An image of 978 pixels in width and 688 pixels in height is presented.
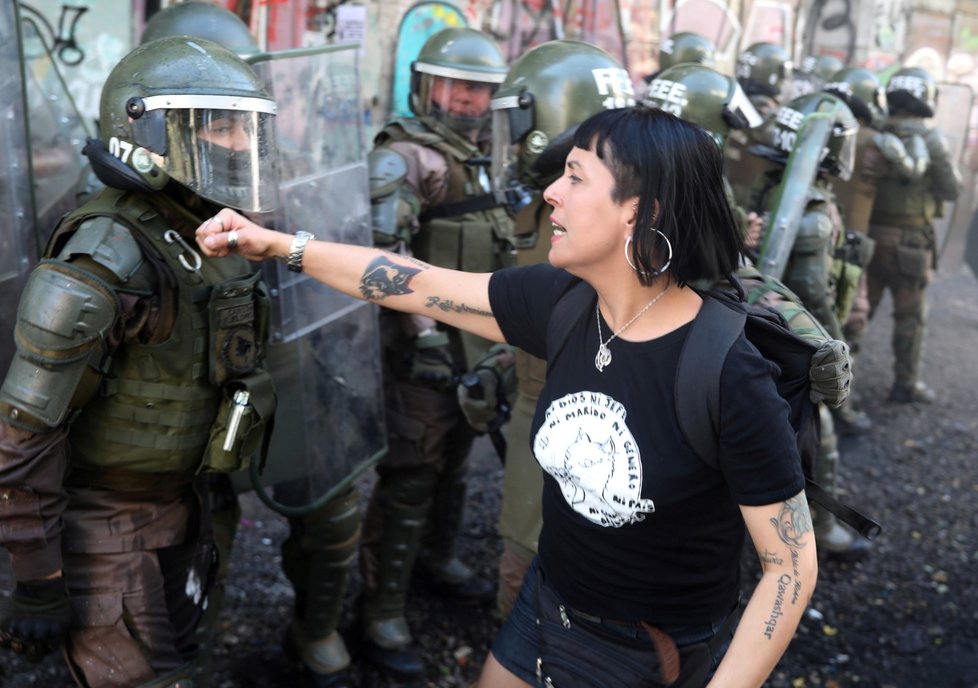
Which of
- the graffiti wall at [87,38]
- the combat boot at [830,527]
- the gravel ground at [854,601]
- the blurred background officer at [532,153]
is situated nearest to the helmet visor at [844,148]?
the combat boot at [830,527]

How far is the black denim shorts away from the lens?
2072mm

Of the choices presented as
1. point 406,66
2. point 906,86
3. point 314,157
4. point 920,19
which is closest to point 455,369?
point 314,157

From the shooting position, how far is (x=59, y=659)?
11.7 feet

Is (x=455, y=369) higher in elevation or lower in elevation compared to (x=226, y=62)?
lower

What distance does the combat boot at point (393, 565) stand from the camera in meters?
3.83

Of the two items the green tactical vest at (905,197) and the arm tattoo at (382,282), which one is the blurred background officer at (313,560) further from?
the green tactical vest at (905,197)

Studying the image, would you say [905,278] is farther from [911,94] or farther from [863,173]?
[911,94]

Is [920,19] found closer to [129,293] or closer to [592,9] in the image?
[592,9]

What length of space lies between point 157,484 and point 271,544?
6.86 feet

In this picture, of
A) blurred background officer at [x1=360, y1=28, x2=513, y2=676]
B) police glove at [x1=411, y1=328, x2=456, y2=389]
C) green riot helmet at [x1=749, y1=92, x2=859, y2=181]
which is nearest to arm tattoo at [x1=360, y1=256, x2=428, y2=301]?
blurred background officer at [x1=360, y1=28, x2=513, y2=676]

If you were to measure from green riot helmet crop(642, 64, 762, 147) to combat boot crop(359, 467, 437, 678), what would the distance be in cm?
181

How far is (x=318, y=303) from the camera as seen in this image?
10.7ft

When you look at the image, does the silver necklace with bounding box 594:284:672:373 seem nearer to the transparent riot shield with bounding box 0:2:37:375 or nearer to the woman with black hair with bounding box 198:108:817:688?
the woman with black hair with bounding box 198:108:817:688

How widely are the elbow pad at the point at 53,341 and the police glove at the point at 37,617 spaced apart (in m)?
0.37
